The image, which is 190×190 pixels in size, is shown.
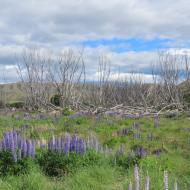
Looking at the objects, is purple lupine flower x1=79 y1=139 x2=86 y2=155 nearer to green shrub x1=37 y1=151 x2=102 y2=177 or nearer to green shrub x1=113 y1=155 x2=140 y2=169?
green shrub x1=37 y1=151 x2=102 y2=177

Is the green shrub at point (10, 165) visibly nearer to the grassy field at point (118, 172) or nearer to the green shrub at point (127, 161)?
the grassy field at point (118, 172)

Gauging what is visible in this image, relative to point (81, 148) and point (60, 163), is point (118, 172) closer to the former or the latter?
point (81, 148)

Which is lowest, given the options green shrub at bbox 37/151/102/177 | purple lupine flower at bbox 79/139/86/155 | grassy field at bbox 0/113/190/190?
grassy field at bbox 0/113/190/190

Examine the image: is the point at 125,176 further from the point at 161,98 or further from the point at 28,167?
the point at 161,98

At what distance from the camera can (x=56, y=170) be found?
5.91 m

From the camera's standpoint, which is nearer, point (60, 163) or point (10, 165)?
point (10, 165)

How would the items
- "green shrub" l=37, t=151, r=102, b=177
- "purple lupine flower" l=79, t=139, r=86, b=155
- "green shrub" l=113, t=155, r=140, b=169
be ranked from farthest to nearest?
"green shrub" l=113, t=155, r=140, b=169, "purple lupine flower" l=79, t=139, r=86, b=155, "green shrub" l=37, t=151, r=102, b=177

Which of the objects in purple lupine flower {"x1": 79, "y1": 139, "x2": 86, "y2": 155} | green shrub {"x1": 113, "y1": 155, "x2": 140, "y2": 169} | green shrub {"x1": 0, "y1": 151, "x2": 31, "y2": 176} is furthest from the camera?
green shrub {"x1": 113, "y1": 155, "x2": 140, "y2": 169}

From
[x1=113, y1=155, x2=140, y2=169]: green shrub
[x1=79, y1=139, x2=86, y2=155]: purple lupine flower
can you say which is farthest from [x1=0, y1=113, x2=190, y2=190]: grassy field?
[x1=79, y1=139, x2=86, y2=155]: purple lupine flower

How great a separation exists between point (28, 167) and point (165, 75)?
23270 mm

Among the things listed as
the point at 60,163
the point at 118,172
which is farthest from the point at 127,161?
the point at 60,163

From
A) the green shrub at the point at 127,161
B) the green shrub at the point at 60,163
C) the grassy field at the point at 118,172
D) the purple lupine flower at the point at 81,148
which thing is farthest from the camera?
the green shrub at the point at 127,161

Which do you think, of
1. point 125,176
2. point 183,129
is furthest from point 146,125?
point 125,176

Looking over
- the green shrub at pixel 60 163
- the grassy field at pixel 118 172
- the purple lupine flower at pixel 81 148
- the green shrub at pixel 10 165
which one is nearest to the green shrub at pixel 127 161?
the grassy field at pixel 118 172
